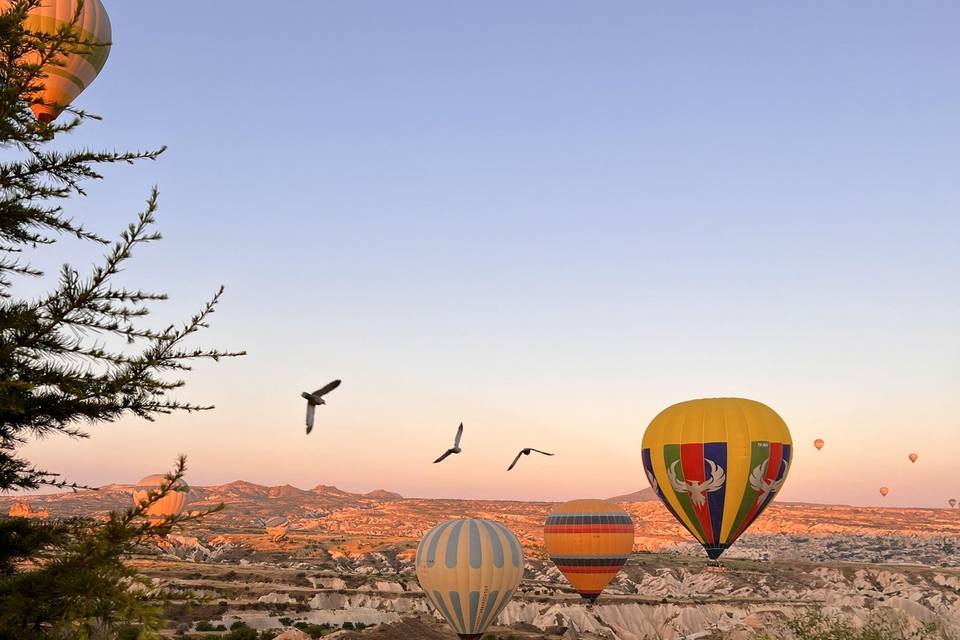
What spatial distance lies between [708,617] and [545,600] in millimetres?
15040

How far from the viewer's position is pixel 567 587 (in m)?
92.1

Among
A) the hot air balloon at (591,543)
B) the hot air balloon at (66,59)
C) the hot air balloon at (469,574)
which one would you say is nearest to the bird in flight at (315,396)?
the hot air balloon at (66,59)

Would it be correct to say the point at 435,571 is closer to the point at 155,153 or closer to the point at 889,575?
the point at 155,153

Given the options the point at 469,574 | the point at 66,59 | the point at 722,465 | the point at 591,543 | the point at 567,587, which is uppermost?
the point at 66,59

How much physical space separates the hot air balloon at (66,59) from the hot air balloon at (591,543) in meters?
45.7

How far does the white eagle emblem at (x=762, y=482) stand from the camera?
4756cm

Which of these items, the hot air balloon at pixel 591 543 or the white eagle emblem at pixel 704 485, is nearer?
the white eagle emblem at pixel 704 485

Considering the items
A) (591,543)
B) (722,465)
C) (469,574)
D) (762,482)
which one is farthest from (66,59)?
(591,543)

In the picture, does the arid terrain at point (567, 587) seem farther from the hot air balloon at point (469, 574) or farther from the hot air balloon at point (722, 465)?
the hot air balloon at point (469, 574)

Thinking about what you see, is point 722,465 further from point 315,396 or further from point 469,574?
point 315,396

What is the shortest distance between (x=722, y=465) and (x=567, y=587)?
164ft

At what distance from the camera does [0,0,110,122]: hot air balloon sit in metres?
22.0

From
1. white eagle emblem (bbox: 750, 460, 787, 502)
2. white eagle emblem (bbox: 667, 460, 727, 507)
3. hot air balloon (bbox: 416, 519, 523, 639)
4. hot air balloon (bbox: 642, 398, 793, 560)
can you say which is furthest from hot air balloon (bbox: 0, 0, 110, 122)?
white eagle emblem (bbox: 750, 460, 787, 502)

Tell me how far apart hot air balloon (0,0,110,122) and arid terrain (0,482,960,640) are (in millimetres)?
12741
